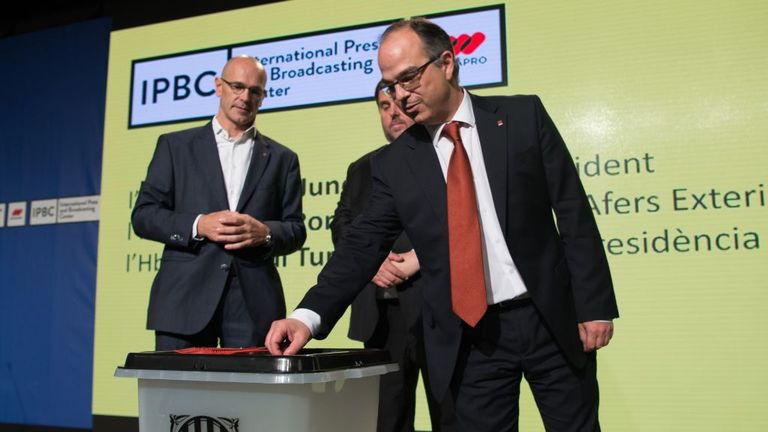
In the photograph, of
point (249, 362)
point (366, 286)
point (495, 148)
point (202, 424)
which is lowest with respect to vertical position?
point (202, 424)

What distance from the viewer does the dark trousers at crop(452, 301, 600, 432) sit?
1.50 m

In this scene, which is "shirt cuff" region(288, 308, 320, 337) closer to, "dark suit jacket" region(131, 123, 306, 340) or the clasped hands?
"dark suit jacket" region(131, 123, 306, 340)

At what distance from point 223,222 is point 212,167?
0.28 meters

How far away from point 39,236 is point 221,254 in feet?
11.6

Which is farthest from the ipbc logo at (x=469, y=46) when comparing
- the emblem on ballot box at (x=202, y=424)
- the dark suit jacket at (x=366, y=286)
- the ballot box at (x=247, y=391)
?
the emblem on ballot box at (x=202, y=424)

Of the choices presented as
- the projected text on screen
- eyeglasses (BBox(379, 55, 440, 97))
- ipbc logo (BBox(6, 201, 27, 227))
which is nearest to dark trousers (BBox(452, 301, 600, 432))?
eyeglasses (BBox(379, 55, 440, 97))

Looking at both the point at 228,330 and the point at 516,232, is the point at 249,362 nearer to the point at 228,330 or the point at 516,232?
the point at 516,232

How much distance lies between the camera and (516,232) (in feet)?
4.94

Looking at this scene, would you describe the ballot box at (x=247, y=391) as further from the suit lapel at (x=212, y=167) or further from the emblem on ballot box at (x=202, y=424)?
the suit lapel at (x=212, y=167)

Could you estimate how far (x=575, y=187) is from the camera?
1.56 metres

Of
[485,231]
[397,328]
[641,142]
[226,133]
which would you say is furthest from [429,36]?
[641,142]

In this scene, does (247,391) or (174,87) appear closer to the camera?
(247,391)

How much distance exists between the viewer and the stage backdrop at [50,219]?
4766 mm

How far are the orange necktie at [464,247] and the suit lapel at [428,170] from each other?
5 cm
